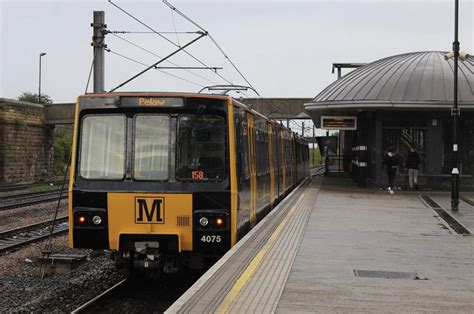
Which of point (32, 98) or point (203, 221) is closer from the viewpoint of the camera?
point (203, 221)

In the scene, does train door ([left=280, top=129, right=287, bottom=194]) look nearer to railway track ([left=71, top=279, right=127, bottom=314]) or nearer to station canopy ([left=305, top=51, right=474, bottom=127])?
station canopy ([left=305, top=51, right=474, bottom=127])

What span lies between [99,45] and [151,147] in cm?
1072

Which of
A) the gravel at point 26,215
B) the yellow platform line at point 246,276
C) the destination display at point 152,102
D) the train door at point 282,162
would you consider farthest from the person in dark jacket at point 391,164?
the destination display at point 152,102

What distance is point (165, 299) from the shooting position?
8516 mm

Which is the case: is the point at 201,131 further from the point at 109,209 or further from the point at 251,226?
the point at 251,226

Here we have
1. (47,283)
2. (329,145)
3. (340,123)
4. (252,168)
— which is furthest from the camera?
(329,145)

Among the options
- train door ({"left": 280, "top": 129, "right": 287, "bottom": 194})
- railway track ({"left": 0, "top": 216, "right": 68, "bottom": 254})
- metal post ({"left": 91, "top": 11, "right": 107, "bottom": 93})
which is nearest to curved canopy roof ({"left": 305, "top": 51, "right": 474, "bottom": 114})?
train door ({"left": 280, "top": 129, "right": 287, "bottom": 194})

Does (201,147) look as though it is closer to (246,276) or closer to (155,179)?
(155,179)

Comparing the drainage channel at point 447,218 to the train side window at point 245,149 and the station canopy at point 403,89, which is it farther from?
the train side window at point 245,149

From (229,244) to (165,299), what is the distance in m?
1.22

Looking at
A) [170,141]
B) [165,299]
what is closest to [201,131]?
[170,141]

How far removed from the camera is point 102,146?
8.48m

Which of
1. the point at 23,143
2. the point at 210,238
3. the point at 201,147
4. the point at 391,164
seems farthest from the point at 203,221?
the point at 23,143

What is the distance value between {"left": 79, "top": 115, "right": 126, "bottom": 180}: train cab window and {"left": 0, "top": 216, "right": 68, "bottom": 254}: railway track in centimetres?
467
